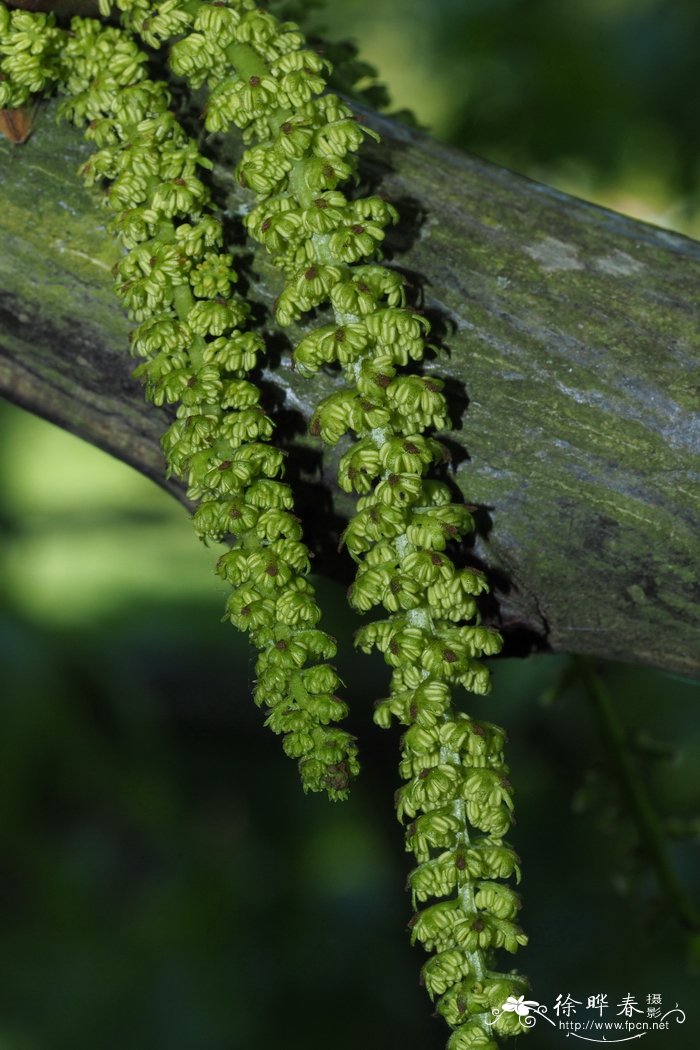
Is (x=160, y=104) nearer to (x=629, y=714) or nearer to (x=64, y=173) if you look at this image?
(x=64, y=173)

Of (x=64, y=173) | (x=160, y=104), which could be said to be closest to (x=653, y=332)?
(x=160, y=104)
